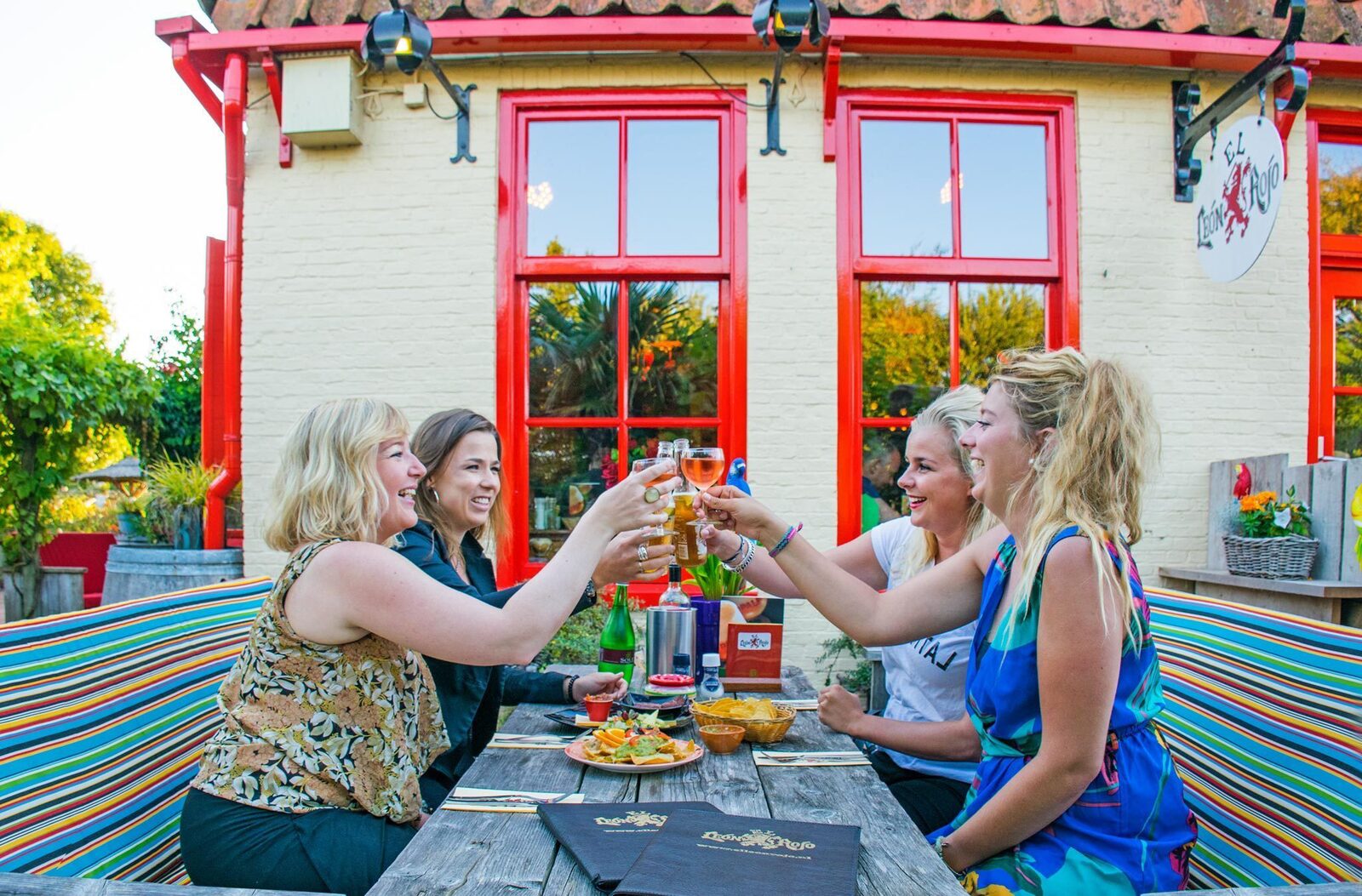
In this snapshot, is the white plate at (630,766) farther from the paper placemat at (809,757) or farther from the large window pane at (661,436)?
the large window pane at (661,436)

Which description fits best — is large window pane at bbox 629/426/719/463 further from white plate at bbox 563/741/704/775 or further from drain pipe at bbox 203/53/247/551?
white plate at bbox 563/741/704/775

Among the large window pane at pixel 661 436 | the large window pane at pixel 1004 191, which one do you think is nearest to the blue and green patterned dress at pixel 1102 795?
the large window pane at pixel 661 436

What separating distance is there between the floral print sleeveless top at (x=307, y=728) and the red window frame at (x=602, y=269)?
3.16m

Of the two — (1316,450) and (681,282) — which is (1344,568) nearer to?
(1316,450)

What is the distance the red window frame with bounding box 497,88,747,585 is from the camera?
5.09 m

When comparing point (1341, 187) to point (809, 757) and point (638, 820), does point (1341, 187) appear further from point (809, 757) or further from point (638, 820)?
point (638, 820)

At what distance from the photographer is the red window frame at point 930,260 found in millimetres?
5113

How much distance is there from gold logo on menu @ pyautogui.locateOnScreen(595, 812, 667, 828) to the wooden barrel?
4.04m

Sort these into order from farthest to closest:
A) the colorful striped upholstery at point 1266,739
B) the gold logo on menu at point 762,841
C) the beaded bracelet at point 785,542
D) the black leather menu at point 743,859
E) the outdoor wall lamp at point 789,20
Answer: the outdoor wall lamp at point 789,20
the beaded bracelet at point 785,542
the colorful striped upholstery at point 1266,739
the gold logo on menu at point 762,841
the black leather menu at point 743,859

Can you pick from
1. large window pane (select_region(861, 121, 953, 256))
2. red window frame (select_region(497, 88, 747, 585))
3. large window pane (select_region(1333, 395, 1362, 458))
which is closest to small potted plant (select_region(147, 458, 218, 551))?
red window frame (select_region(497, 88, 747, 585))

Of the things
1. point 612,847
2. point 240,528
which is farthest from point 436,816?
point 240,528

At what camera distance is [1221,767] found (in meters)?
2.08

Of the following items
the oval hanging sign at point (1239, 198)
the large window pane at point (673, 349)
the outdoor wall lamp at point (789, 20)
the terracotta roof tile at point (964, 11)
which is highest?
the terracotta roof tile at point (964, 11)

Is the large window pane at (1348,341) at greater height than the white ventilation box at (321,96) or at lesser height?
lesser
